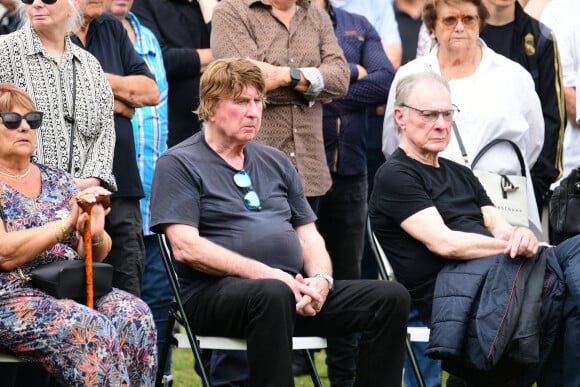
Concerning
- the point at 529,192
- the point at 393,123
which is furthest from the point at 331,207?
the point at 529,192

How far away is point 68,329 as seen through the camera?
193 inches

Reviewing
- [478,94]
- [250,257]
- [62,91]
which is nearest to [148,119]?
[62,91]

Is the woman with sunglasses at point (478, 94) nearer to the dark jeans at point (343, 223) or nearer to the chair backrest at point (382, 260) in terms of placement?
the dark jeans at point (343, 223)

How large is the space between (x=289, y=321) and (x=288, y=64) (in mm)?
1868

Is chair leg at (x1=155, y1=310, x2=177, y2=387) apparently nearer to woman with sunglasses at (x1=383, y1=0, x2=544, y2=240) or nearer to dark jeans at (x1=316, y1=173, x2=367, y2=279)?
dark jeans at (x1=316, y1=173, x2=367, y2=279)

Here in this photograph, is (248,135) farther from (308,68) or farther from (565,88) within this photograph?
(565,88)

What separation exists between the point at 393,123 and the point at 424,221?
104 centimetres

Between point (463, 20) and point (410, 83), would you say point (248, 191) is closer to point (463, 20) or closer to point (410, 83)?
point (410, 83)

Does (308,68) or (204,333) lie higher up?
(308,68)

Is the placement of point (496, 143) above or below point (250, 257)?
above

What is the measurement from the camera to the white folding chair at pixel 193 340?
17.2ft

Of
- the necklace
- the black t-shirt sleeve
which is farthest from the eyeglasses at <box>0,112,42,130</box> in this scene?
the black t-shirt sleeve

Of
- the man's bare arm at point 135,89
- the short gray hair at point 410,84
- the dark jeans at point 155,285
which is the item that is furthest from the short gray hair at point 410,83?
the dark jeans at point 155,285

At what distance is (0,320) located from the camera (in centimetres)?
490
